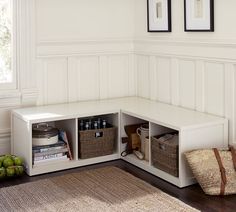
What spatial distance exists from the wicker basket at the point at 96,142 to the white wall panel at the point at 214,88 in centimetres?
86

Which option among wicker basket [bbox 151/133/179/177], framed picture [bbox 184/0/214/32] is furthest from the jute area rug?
framed picture [bbox 184/0/214/32]

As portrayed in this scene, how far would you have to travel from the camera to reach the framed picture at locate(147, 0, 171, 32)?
378 centimetres

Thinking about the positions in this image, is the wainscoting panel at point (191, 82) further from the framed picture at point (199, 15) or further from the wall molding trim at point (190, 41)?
the framed picture at point (199, 15)

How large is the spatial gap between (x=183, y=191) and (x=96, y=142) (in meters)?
0.95

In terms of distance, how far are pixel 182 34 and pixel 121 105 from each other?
2.66ft

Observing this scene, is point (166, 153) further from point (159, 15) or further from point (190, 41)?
point (159, 15)

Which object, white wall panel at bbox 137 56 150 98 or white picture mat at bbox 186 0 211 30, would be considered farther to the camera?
white wall panel at bbox 137 56 150 98

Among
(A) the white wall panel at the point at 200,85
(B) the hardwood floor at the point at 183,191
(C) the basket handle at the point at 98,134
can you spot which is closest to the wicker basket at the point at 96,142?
(C) the basket handle at the point at 98,134

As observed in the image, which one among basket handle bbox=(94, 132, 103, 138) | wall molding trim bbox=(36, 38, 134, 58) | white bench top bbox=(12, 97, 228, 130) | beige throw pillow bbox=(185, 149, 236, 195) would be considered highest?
wall molding trim bbox=(36, 38, 134, 58)

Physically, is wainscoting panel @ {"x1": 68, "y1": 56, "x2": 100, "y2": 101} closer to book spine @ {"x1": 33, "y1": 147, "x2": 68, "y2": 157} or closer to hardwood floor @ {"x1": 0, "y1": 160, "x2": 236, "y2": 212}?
book spine @ {"x1": 33, "y1": 147, "x2": 68, "y2": 157}

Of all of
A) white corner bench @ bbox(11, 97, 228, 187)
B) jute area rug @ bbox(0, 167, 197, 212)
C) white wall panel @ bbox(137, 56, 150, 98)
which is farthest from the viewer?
white wall panel @ bbox(137, 56, 150, 98)

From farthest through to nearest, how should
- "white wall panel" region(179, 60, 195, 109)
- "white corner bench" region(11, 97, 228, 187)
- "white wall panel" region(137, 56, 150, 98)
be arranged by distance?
"white wall panel" region(137, 56, 150, 98) → "white wall panel" region(179, 60, 195, 109) → "white corner bench" region(11, 97, 228, 187)

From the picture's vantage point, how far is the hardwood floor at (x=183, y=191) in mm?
2777

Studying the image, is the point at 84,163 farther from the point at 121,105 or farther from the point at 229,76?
the point at 229,76
